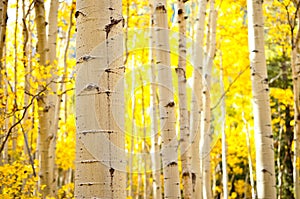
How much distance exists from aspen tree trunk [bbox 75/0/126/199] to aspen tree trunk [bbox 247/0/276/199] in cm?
177

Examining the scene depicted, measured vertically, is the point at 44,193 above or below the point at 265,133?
below

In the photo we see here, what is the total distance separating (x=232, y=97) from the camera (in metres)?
10.3

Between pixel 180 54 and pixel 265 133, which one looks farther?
pixel 180 54

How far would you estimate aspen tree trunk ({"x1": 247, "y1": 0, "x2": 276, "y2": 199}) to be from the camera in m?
2.71

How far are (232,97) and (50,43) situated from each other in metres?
7.10

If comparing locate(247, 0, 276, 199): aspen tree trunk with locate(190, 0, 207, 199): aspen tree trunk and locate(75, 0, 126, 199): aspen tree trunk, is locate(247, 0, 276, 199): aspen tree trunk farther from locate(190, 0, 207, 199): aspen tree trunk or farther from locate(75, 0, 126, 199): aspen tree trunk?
locate(75, 0, 126, 199): aspen tree trunk

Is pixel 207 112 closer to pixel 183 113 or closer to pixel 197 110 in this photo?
pixel 197 110

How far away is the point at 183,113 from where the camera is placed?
10.2 feet

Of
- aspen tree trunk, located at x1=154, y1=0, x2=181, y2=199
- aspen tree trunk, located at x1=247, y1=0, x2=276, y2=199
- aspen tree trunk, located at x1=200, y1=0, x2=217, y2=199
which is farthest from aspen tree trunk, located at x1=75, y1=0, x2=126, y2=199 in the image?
aspen tree trunk, located at x1=200, y1=0, x2=217, y2=199

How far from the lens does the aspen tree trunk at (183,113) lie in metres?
3.05

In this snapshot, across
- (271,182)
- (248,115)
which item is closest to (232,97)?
(248,115)

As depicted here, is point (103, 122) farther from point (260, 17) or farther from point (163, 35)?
point (260, 17)

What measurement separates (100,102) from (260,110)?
1888 millimetres

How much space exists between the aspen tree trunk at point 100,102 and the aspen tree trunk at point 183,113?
190 centimetres
